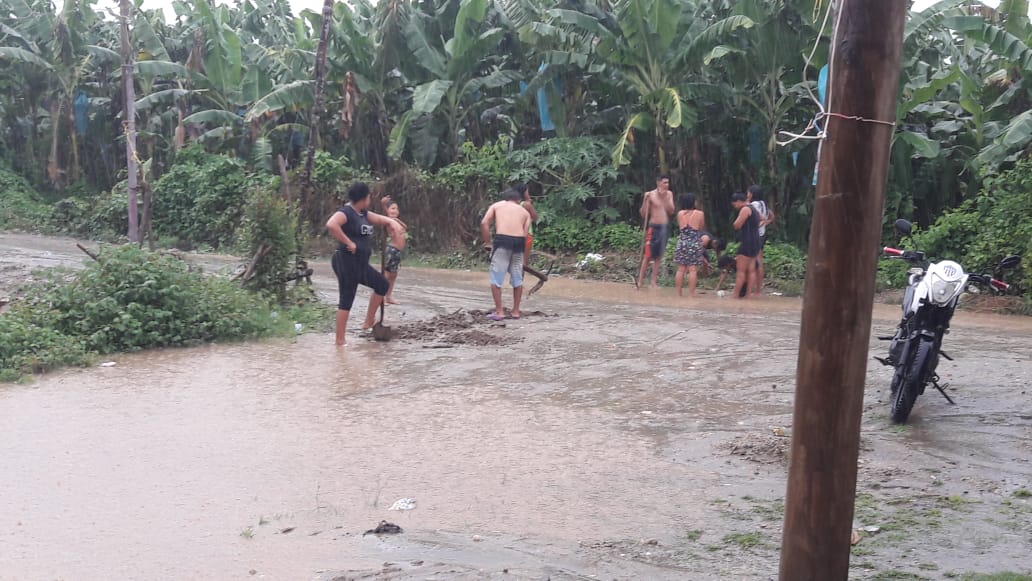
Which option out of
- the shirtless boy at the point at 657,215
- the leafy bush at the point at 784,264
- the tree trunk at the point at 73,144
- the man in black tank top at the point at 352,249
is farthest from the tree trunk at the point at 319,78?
Result: the tree trunk at the point at 73,144

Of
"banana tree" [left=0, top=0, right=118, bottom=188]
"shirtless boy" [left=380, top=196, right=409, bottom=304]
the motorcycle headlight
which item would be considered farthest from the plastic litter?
"banana tree" [left=0, top=0, right=118, bottom=188]

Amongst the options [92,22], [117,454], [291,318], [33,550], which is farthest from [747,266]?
[92,22]

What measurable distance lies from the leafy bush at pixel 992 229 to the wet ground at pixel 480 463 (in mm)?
3974

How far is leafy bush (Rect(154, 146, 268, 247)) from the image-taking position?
23.8m

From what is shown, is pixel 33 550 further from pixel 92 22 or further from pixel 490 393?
pixel 92 22

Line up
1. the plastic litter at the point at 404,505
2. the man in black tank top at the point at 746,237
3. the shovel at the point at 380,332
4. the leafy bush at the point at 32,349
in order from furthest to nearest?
the man in black tank top at the point at 746,237, the shovel at the point at 380,332, the leafy bush at the point at 32,349, the plastic litter at the point at 404,505

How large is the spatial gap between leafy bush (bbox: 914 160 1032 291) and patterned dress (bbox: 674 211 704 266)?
10.7 ft

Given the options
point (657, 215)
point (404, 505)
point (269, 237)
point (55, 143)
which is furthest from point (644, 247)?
point (55, 143)

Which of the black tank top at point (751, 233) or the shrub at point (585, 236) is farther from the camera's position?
the shrub at point (585, 236)

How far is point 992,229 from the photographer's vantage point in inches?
548

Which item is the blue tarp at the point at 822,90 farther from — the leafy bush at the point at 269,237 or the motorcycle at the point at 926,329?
the leafy bush at the point at 269,237

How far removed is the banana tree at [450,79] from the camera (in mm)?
19078

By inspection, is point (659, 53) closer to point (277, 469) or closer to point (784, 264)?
point (784, 264)

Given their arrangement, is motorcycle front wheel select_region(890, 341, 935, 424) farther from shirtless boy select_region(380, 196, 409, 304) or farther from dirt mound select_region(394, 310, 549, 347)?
shirtless boy select_region(380, 196, 409, 304)
